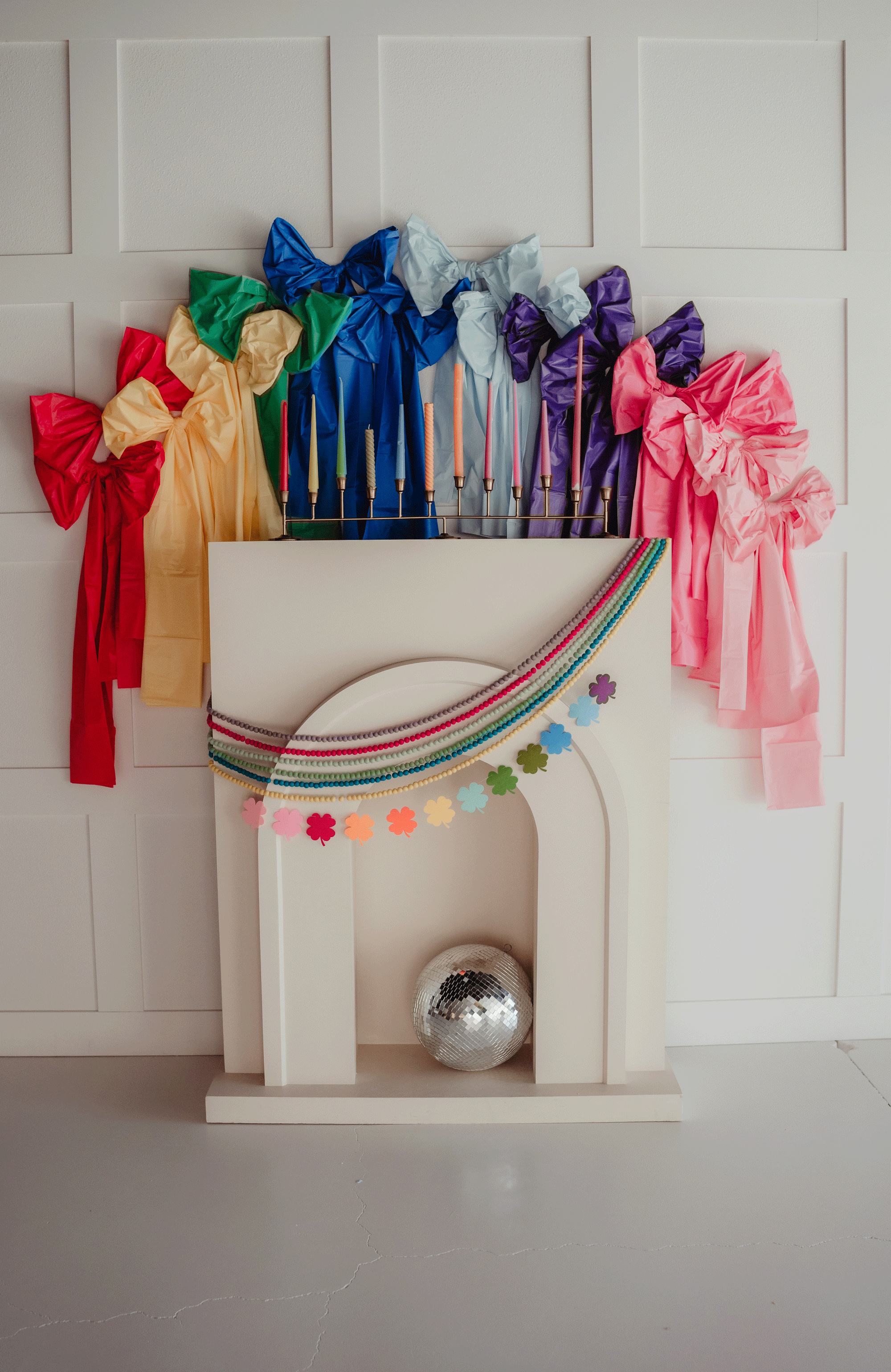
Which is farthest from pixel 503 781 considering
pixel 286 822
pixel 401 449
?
pixel 401 449

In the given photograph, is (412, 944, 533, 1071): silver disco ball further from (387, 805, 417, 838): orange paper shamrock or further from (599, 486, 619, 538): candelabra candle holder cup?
(599, 486, 619, 538): candelabra candle holder cup

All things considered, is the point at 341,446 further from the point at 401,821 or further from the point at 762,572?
the point at 762,572

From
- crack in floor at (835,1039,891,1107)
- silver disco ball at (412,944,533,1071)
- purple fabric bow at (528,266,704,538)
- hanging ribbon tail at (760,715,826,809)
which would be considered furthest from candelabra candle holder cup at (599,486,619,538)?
crack in floor at (835,1039,891,1107)

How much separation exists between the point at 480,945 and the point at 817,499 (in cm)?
130

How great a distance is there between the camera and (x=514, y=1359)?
1.37 meters

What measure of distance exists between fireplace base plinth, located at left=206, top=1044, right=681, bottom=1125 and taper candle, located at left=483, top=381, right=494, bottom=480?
1354mm

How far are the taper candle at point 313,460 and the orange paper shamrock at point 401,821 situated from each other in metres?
0.70

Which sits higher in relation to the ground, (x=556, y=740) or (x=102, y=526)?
(x=102, y=526)

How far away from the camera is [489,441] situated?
6.43ft

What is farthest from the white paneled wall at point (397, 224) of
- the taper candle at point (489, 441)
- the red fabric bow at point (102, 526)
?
the taper candle at point (489, 441)

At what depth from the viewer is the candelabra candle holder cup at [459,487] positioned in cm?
190

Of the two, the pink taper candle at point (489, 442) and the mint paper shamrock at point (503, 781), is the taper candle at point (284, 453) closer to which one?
the pink taper candle at point (489, 442)

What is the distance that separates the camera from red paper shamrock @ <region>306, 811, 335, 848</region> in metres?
1.91

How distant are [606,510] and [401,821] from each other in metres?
0.81
